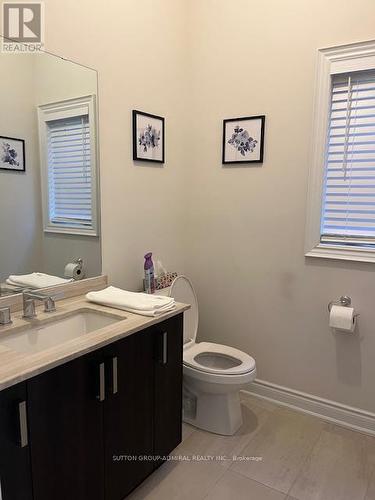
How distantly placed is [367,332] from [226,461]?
1.08 metres

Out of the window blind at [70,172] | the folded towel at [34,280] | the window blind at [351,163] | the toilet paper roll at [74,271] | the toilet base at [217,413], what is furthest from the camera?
the toilet base at [217,413]

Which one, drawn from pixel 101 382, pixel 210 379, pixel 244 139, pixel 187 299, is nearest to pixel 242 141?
pixel 244 139

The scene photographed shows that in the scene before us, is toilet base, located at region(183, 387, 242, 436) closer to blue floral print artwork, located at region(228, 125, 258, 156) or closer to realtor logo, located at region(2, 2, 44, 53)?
blue floral print artwork, located at region(228, 125, 258, 156)

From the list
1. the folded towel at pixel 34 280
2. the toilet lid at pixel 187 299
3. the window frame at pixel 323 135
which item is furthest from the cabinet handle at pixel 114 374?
the window frame at pixel 323 135

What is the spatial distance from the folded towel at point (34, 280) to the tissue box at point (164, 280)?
0.60m

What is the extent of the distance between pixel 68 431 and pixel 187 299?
47.5 inches

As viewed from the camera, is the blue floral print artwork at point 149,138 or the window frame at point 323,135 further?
the blue floral print artwork at point 149,138

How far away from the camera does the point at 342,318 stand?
2072 millimetres

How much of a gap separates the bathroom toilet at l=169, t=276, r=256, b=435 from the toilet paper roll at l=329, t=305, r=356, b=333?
523 mm

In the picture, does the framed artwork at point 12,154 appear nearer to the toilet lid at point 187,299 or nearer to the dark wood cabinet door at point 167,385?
the dark wood cabinet door at point 167,385

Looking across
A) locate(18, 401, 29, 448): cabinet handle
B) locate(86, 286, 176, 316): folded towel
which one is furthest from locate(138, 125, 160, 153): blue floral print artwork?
locate(18, 401, 29, 448): cabinet handle

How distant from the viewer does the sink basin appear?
146 cm

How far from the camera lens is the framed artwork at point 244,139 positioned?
2.32m

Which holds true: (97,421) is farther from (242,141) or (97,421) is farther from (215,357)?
(242,141)
